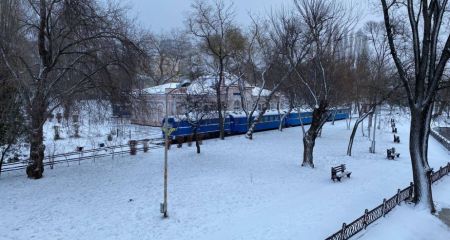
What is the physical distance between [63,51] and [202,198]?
9.19 meters

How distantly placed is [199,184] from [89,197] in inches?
179

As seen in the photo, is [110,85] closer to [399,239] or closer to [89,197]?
[89,197]

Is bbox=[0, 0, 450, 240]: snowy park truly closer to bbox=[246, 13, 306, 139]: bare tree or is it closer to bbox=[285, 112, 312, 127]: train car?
bbox=[246, 13, 306, 139]: bare tree

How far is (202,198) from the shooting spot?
1355 cm

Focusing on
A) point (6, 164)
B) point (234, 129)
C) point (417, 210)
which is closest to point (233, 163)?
point (417, 210)

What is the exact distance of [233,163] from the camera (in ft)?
66.4

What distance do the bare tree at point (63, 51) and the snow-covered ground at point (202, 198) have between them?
135 inches

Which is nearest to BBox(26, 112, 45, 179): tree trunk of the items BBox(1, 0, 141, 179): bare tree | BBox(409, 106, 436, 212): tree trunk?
BBox(1, 0, 141, 179): bare tree

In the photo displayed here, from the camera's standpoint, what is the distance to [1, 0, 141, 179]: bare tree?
579 inches

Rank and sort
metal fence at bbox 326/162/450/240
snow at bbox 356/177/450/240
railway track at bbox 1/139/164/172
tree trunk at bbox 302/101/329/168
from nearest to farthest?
metal fence at bbox 326/162/450/240 → snow at bbox 356/177/450/240 → railway track at bbox 1/139/164/172 → tree trunk at bbox 302/101/329/168

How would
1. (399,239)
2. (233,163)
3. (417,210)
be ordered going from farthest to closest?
(233,163) → (417,210) → (399,239)

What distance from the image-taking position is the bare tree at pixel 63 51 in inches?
579

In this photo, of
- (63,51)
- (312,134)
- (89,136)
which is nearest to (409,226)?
(312,134)

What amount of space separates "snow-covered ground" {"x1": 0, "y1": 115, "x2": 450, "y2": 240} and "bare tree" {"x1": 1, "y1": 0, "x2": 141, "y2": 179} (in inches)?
135
